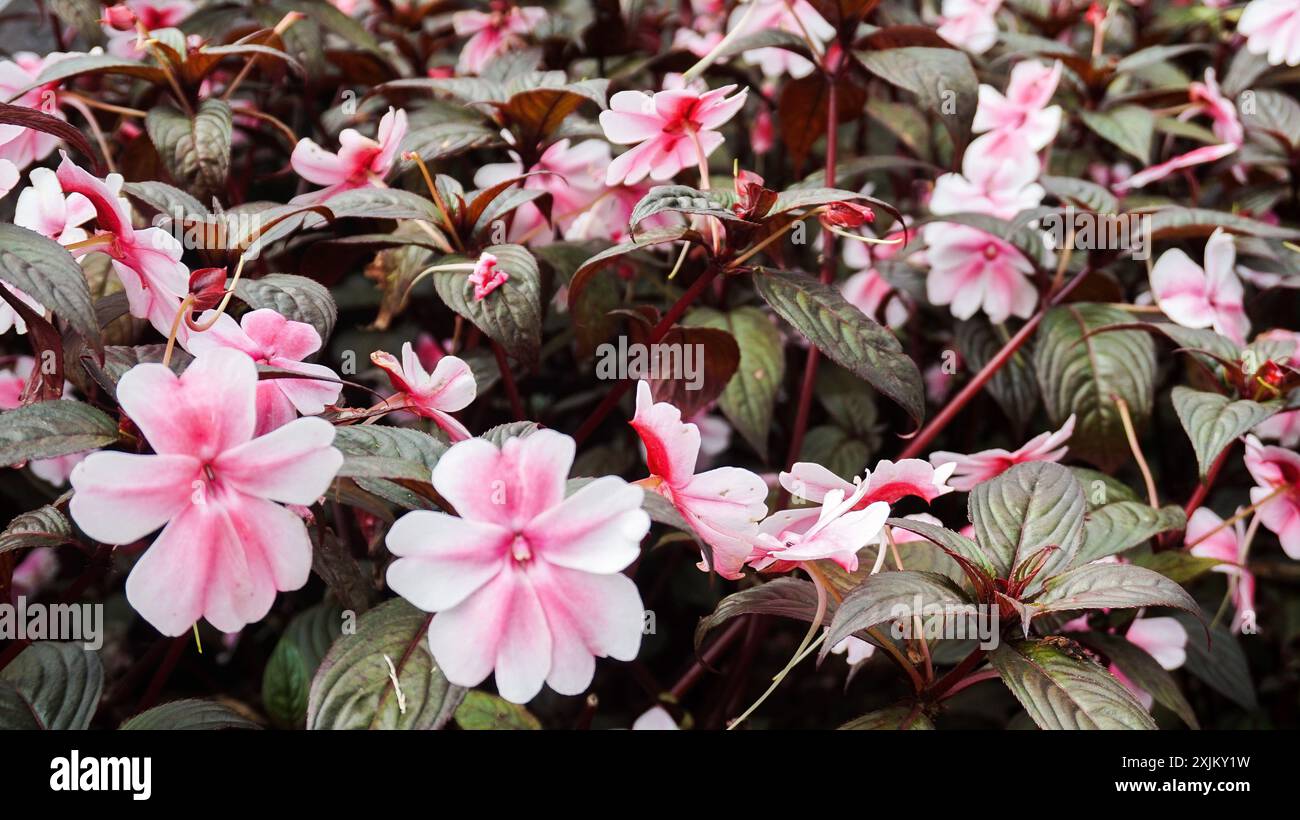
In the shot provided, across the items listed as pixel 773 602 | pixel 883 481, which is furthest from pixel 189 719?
pixel 883 481

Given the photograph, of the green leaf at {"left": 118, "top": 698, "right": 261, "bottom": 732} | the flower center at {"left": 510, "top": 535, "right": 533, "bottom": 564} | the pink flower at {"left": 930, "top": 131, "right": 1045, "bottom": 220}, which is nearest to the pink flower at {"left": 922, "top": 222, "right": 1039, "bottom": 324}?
the pink flower at {"left": 930, "top": 131, "right": 1045, "bottom": 220}

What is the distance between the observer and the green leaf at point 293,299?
33.4 inches

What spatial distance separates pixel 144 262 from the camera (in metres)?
0.79

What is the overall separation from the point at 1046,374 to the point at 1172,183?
27.5 inches

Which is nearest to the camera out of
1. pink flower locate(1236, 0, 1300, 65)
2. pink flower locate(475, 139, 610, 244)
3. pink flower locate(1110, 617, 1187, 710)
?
pink flower locate(1110, 617, 1187, 710)

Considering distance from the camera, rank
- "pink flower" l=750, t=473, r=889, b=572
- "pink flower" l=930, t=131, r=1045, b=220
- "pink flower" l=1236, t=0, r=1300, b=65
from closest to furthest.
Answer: "pink flower" l=750, t=473, r=889, b=572 → "pink flower" l=930, t=131, r=1045, b=220 → "pink flower" l=1236, t=0, r=1300, b=65

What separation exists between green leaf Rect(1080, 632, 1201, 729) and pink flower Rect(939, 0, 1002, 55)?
39.1 inches

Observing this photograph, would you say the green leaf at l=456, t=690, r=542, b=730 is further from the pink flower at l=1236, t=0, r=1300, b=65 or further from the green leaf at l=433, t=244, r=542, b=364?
the pink flower at l=1236, t=0, r=1300, b=65

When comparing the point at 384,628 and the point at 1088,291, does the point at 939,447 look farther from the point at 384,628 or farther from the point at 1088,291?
the point at 384,628

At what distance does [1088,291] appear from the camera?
123cm

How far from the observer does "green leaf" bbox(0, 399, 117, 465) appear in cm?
63

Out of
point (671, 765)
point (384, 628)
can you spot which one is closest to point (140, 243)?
point (384, 628)

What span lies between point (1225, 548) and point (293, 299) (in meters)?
0.98

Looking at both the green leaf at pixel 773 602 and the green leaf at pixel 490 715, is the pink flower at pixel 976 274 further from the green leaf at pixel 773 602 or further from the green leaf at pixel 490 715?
the green leaf at pixel 490 715
